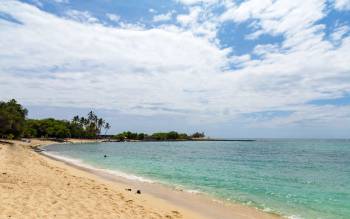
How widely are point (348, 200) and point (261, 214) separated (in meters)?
8.11

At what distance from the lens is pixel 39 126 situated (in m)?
141

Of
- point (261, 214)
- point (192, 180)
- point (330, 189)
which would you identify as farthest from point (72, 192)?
point (330, 189)

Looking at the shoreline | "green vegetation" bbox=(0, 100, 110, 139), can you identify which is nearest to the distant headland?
"green vegetation" bbox=(0, 100, 110, 139)

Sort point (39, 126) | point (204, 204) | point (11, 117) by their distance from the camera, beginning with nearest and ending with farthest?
point (204, 204), point (11, 117), point (39, 126)

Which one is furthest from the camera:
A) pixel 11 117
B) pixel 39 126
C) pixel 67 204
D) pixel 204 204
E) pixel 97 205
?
pixel 39 126

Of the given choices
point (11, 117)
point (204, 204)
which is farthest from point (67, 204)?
point (11, 117)

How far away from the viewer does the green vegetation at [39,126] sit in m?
76.6

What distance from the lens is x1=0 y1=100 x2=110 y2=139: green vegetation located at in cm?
7662

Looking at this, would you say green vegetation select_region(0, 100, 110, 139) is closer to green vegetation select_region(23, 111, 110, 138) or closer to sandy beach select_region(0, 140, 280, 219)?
green vegetation select_region(23, 111, 110, 138)

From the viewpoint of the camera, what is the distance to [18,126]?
8175 centimetres

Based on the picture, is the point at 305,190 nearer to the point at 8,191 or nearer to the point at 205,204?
the point at 205,204

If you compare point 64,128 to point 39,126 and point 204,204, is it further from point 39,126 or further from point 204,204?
point 204,204

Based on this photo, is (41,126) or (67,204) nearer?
(67,204)

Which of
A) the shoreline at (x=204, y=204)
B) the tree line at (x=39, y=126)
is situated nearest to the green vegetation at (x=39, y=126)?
the tree line at (x=39, y=126)
